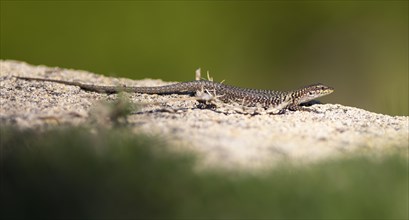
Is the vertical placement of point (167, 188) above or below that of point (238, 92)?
below

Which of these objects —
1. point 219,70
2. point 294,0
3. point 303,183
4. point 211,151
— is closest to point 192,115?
point 211,151

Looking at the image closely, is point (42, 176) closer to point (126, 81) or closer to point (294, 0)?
point (126, 81)

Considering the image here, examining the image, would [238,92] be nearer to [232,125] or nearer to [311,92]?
[311,92]

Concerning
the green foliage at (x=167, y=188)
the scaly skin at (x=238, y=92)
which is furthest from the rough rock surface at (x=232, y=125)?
the green foliage at (x=167, y=188)

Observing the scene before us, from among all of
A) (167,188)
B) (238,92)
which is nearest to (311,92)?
(238,92)

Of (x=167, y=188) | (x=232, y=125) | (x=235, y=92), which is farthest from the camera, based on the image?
(x=235, y=92)
